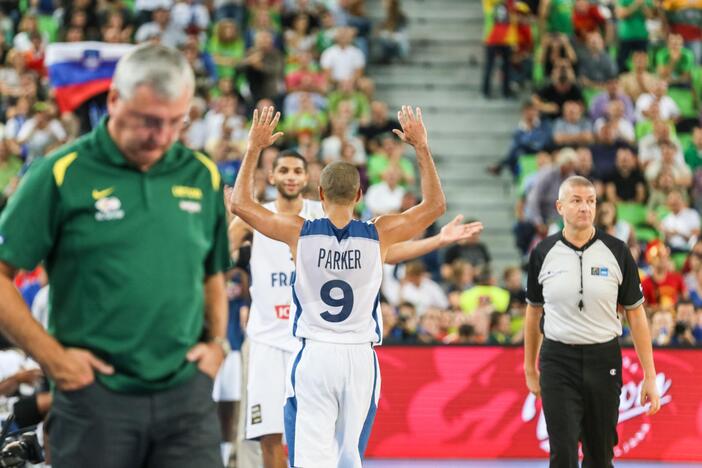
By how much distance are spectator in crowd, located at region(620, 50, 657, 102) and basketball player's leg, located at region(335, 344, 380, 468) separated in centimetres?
1279

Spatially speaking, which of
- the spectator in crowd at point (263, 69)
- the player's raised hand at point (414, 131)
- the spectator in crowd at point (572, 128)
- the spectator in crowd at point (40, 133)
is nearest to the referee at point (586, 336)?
the player's raised hand at point (414, 131)

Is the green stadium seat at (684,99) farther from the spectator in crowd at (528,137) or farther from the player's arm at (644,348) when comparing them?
the player's arm at (644,348)

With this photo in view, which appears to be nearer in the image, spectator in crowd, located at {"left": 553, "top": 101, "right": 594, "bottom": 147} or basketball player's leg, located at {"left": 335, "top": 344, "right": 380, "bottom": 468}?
basketball player's leg, located at {"left": 335, "top": 344, "right": 380, "bottom": 468}

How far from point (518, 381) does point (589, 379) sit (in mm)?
4331

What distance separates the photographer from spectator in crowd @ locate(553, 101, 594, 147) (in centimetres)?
1800

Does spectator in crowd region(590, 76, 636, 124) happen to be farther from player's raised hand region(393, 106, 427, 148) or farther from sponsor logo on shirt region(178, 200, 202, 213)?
sponsor logo on shirt region(178, 200, 202, 213)

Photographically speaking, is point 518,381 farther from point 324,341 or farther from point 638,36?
point 638,36

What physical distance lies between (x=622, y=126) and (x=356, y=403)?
11.9m

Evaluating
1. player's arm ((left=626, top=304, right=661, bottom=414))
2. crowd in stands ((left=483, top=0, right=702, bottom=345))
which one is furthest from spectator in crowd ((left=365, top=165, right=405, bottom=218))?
player's arm ((left=626, top=304, right=661, bottom=414))

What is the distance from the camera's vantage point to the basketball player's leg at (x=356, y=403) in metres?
7.39

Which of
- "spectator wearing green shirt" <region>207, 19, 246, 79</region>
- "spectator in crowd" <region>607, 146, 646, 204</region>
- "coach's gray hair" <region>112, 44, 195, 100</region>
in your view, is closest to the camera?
"coach's gray hair" <region>112, 44, 195, 100</region>

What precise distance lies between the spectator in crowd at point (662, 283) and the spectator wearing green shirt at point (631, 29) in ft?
19.3

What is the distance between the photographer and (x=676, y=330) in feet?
45.1

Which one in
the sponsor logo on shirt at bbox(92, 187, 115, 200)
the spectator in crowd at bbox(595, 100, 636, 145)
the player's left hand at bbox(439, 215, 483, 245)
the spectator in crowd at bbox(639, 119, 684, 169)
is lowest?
the spectator in crowd at bbox(639, 119, 684, 169)
